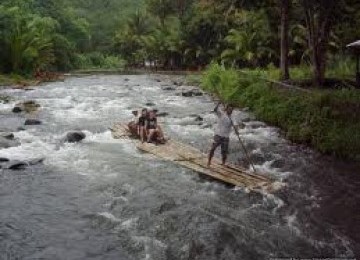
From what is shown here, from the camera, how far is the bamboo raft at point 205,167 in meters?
13.2

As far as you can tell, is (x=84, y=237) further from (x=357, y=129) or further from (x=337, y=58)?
(x=337, y=58)

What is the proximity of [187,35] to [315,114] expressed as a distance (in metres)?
37.1

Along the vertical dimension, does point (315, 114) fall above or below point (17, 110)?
above

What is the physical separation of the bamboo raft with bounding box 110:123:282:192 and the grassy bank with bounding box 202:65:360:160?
3.88 meters

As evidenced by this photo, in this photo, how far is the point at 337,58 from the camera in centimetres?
3281

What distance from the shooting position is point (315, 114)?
1823 centimetres

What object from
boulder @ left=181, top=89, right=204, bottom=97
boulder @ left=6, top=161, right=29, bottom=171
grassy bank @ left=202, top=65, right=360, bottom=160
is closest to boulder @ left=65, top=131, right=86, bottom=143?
boulder @ left=6, top=161, right=29, bottom=171

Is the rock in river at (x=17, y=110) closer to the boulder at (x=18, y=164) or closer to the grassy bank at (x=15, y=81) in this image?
the boulder at (x=18, y=164)

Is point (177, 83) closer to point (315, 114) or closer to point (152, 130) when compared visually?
point (315, 114)

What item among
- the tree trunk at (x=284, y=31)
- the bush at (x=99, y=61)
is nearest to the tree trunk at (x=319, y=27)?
the tree trunk at (x=284, y=31)

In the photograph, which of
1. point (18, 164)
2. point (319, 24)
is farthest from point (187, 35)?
point (18, 164)

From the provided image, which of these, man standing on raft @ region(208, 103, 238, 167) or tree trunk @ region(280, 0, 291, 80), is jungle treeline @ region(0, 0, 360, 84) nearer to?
tree trunk @ region(280, 0, 291, 80)

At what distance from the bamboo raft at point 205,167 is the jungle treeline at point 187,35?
10.0m

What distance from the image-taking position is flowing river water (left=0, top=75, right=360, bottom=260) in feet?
32.6
